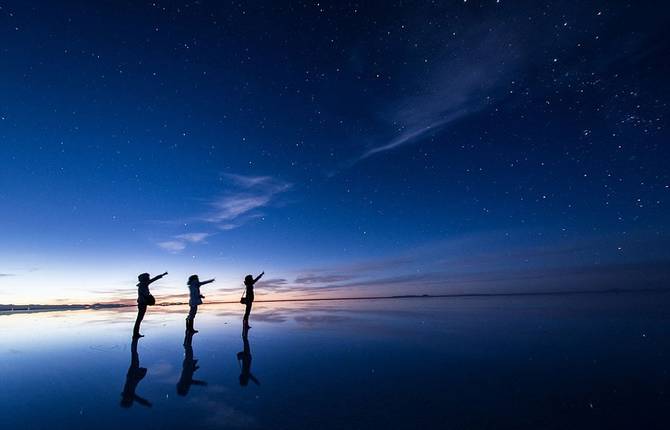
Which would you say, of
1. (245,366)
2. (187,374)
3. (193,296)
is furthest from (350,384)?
(193,296)

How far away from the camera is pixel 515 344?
8445mm

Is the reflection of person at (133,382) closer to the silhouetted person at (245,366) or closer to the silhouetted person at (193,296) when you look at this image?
the silhouetted person at (245,366)

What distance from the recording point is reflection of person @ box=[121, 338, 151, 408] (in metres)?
4.71

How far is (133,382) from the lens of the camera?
5762 millimetres

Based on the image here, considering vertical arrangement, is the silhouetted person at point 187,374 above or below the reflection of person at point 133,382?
below

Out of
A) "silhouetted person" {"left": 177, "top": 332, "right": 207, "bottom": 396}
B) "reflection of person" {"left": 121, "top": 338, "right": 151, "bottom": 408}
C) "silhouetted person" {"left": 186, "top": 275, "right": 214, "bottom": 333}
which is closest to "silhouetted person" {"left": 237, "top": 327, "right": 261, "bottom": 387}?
"silhouetted person" {"left": 177, "top": 332, "right": 207, "bottom": 396}

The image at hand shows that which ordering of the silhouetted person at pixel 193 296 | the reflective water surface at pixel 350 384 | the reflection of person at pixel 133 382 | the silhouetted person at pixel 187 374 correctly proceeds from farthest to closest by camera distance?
the silhouetted person at pixel 193 296
the silhouetted person at pixel 187 374
the reflection of person at pixel 133 382
the reflective water surface at pixel 350 384

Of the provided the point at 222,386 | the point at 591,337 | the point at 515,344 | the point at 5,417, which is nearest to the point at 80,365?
the point at 5,417

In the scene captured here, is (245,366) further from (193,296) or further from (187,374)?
(193,296)

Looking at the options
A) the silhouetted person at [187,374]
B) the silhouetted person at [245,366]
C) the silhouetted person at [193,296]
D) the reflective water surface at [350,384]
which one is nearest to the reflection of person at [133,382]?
the reflective water surface at [350,384]

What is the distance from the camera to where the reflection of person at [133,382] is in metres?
4.71

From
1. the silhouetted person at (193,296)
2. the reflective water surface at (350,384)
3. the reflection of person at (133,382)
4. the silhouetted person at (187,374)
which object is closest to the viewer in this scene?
the reflective water surface at (350,384)

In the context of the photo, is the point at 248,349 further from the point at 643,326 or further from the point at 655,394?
the point at 643,326

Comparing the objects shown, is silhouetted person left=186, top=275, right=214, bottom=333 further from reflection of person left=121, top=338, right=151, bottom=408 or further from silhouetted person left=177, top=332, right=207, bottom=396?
reflection of person left=121, top=338, right=151, bottom=408
